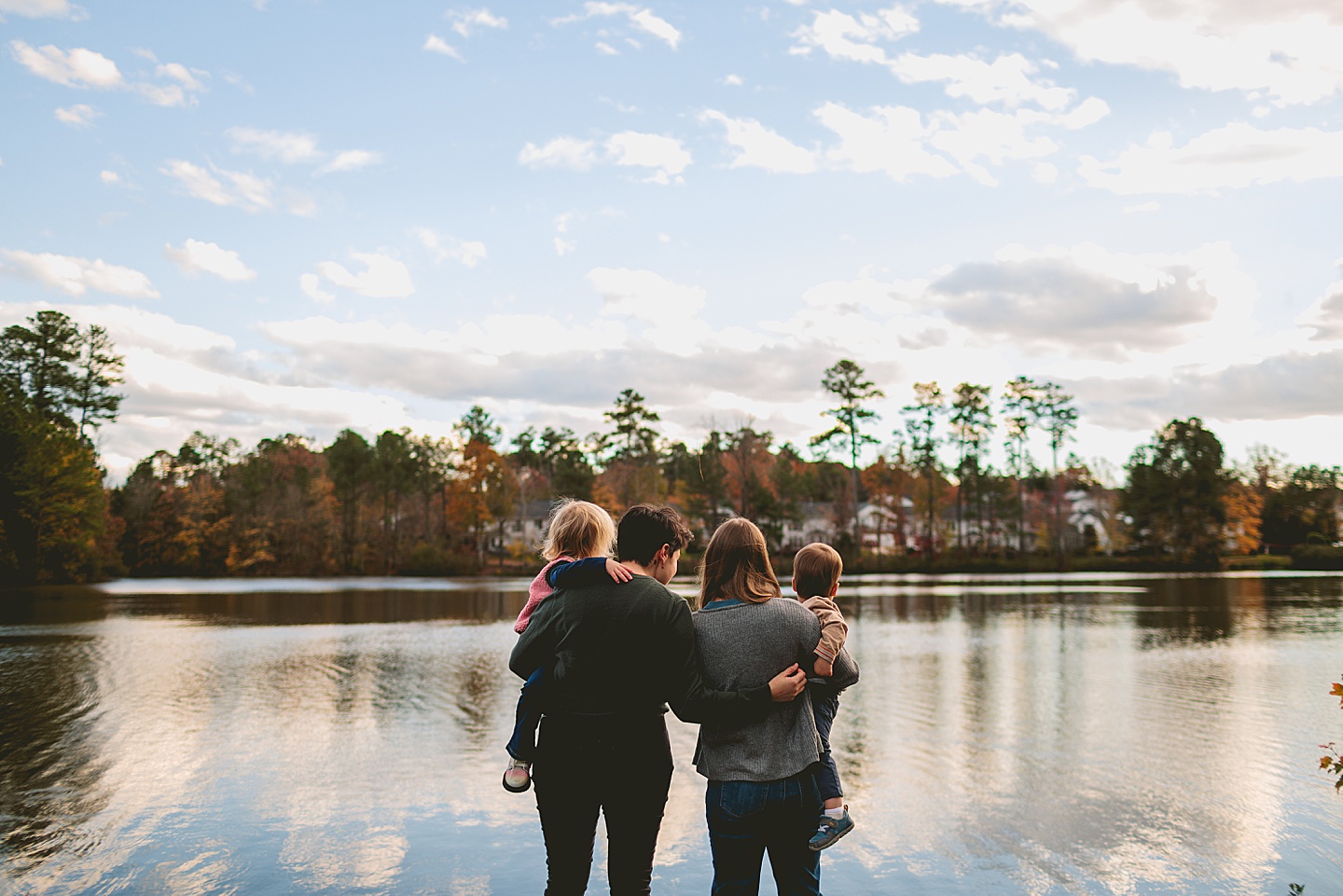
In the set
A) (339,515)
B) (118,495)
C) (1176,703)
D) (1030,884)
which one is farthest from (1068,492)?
(1030,884)

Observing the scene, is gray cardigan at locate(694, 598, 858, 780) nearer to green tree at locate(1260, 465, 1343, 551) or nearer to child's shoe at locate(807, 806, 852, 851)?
child's shoe at locate(807, 806, 852, 851)

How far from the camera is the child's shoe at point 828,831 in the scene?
3.04 meters

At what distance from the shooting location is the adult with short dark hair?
9.62 feet

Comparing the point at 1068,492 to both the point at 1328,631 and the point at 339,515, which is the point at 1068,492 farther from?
the point at 1328,631

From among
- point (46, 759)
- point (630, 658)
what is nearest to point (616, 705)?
point (630, 658)

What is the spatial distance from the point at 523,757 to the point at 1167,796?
608 centimetres

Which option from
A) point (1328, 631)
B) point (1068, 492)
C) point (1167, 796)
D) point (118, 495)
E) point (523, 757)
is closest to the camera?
point (523, 757)

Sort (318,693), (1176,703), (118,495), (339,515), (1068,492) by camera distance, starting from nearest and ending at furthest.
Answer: (1176,703)
(318,693)
(118,495)
(339,515)
(1068,492)

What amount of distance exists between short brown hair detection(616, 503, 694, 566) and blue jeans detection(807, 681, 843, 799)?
71 cm

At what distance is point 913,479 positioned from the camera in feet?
A: 214

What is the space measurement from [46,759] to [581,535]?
7.49m

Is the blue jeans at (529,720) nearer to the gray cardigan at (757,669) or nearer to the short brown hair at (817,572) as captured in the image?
the gray cardigan at (757,669)

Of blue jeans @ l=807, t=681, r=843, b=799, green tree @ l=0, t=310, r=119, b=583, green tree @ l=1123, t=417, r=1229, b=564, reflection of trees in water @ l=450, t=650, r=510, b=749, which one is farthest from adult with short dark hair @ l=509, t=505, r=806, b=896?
green tree @ l=1123, t=417, r=1229, b=564

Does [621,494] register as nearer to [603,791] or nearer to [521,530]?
[521,530]
